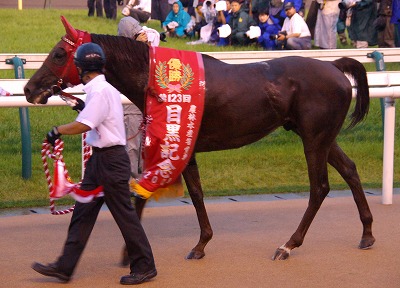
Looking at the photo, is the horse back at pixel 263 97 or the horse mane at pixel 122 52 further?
the horse back at pixel 263 97

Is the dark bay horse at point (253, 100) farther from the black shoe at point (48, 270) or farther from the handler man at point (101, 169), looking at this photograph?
the black shoe at point (48, 270)

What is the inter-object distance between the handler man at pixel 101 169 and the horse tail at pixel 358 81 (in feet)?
7.53

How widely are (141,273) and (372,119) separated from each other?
7128 millimetres

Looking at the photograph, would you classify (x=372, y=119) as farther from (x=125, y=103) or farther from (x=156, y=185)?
(x=156, y=185)

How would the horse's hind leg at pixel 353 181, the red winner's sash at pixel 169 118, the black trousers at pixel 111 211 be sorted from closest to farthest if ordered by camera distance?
the black trousers at pixel 111 211
the red winner's sash at pixel 169 118
the horse's hind leg at pixel 353 181

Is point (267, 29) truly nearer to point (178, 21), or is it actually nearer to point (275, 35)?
point (275, 35)

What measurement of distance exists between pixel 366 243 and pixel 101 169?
237 centimetres

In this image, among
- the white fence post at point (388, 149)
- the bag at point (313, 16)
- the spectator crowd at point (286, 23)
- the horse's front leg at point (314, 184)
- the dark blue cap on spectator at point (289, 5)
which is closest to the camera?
the horse's front leg at point (314, 184)

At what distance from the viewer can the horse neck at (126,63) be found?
664 centimetres

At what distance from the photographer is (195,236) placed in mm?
7590

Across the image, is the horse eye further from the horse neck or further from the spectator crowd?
the spectator crowd

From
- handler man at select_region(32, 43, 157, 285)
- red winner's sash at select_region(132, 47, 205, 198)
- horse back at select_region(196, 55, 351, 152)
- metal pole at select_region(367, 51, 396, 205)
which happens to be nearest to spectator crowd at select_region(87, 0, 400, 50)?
metal pole at select_region(367, 51, 396, 205)

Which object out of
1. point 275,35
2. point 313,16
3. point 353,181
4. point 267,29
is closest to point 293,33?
point 275,35

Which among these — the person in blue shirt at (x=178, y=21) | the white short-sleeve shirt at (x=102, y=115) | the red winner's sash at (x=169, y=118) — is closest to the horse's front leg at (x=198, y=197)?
the red winner's sash at (x=169, y=118)
